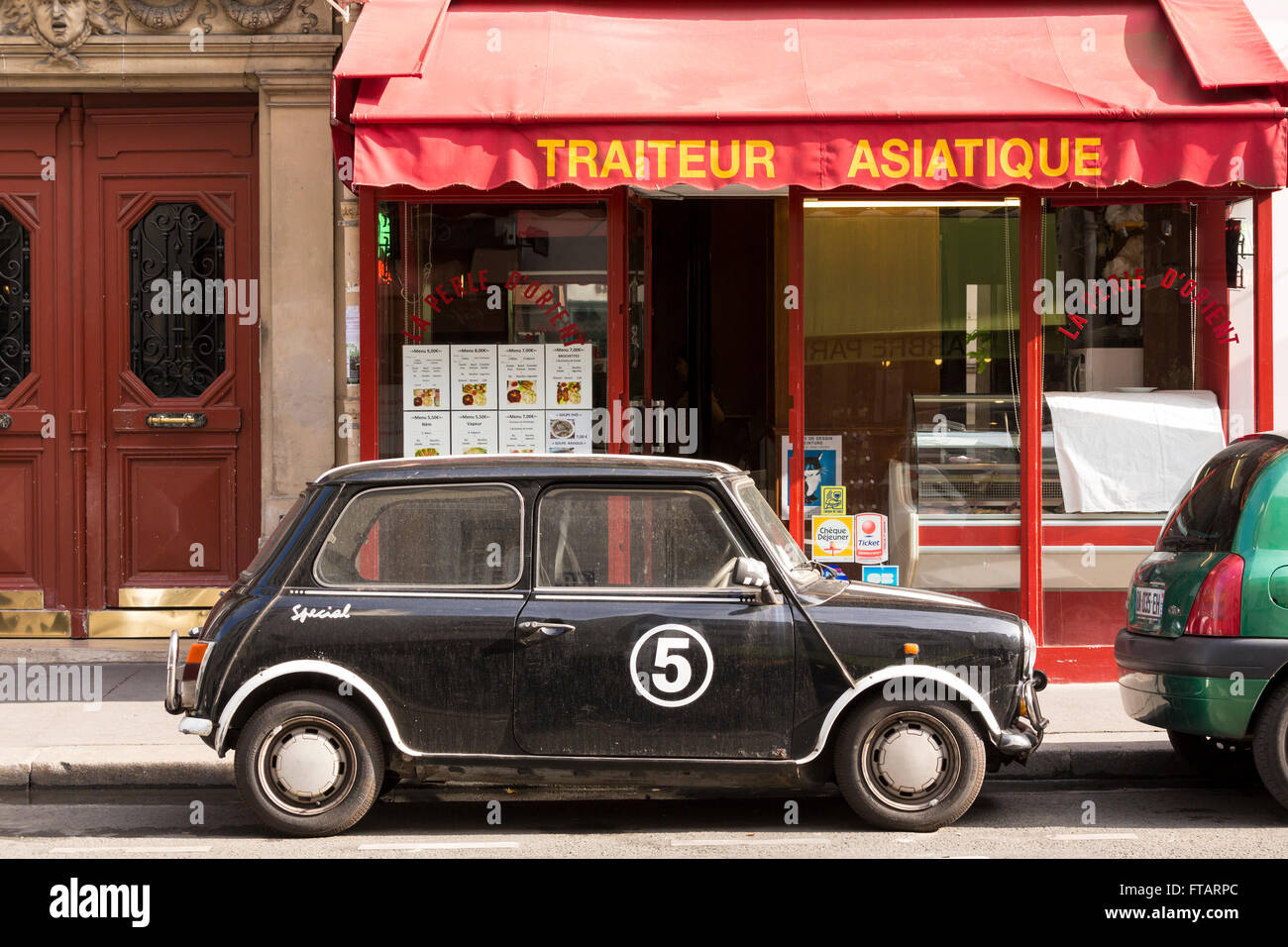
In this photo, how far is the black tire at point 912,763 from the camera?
228 inches

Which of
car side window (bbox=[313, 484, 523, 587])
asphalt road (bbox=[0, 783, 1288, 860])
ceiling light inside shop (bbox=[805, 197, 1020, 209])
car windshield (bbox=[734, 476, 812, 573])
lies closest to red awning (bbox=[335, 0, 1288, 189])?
ceiling light inside shop (bbox=[805, 197, 1020, 209])

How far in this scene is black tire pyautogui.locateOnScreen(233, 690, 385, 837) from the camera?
5.82 metres

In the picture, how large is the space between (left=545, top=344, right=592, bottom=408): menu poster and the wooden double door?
232cm

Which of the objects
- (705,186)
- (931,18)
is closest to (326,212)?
(705,186)

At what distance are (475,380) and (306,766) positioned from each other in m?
4.01

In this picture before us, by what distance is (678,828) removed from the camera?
6.11m

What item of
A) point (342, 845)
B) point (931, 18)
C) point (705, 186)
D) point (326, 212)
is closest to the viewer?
point (342, 845)

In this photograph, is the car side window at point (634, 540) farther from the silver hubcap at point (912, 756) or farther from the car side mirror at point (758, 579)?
the silver hubcap at point (912, 756)

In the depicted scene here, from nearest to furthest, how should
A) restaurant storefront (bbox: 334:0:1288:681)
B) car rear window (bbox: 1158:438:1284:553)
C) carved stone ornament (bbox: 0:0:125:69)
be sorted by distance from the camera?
car rear window (bbox: 1158:438:1284:553), restaurant storefront (bbox: 334:0:1288:681), carved stone ornament (bbox: 0:0:125:69)

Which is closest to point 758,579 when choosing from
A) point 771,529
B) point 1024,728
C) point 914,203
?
point 771,529

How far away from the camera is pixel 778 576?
5.92 meters

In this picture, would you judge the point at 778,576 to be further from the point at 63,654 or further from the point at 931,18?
the point at 63,654

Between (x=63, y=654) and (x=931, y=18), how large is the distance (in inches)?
294

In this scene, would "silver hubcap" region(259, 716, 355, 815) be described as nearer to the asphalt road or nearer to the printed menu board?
the asphalt road
